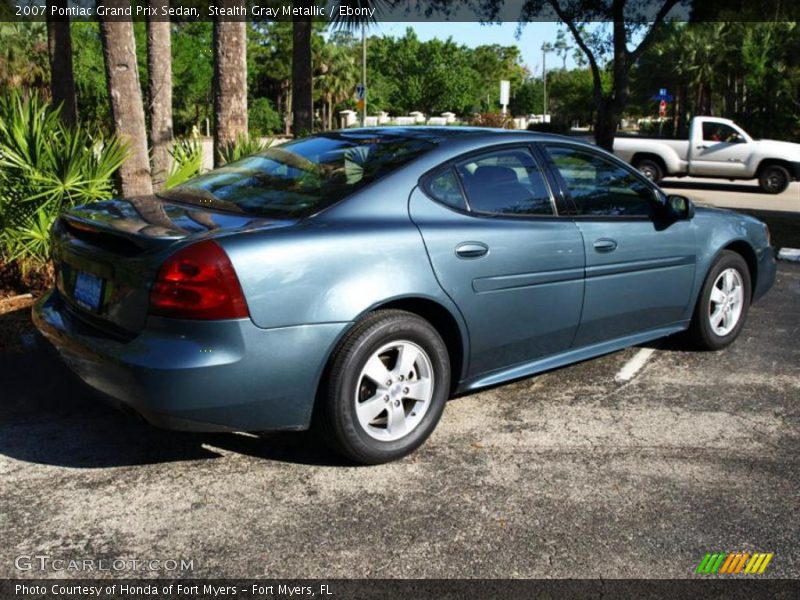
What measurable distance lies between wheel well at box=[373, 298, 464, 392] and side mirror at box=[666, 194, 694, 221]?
1.84 metres

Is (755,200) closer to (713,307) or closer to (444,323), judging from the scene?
(713,307)

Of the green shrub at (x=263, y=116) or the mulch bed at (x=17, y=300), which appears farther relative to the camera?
the green shrub at (x=263, y=116)

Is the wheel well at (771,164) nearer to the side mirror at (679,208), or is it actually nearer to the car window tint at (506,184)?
the side mirror at (679,208)

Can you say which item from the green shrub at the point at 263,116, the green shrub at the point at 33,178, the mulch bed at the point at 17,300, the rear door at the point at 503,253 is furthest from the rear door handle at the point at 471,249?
the green shrub at the point at 263,116

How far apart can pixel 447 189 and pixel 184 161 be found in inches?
194

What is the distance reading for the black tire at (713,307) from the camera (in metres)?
5.55

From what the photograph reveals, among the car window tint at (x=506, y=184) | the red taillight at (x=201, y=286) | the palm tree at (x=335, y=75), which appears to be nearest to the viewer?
the red taillight at (x=201, y=286)

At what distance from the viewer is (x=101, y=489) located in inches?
143

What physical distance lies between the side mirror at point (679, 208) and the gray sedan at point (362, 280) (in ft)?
0.03

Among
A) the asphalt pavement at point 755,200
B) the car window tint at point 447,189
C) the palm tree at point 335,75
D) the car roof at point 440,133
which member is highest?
the palm tree at point 335,75

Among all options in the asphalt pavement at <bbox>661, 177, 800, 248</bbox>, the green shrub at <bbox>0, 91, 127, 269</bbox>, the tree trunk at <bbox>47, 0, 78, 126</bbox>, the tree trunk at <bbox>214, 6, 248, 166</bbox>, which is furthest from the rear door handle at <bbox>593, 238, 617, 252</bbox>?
the tree trunk at <bbox>47, 0, 78, 126</bbox>

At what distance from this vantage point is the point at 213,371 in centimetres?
335

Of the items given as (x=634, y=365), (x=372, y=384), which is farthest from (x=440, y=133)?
(x=634, y=365)

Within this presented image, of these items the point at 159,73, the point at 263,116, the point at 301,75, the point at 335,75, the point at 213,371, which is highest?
the point at 335,75
